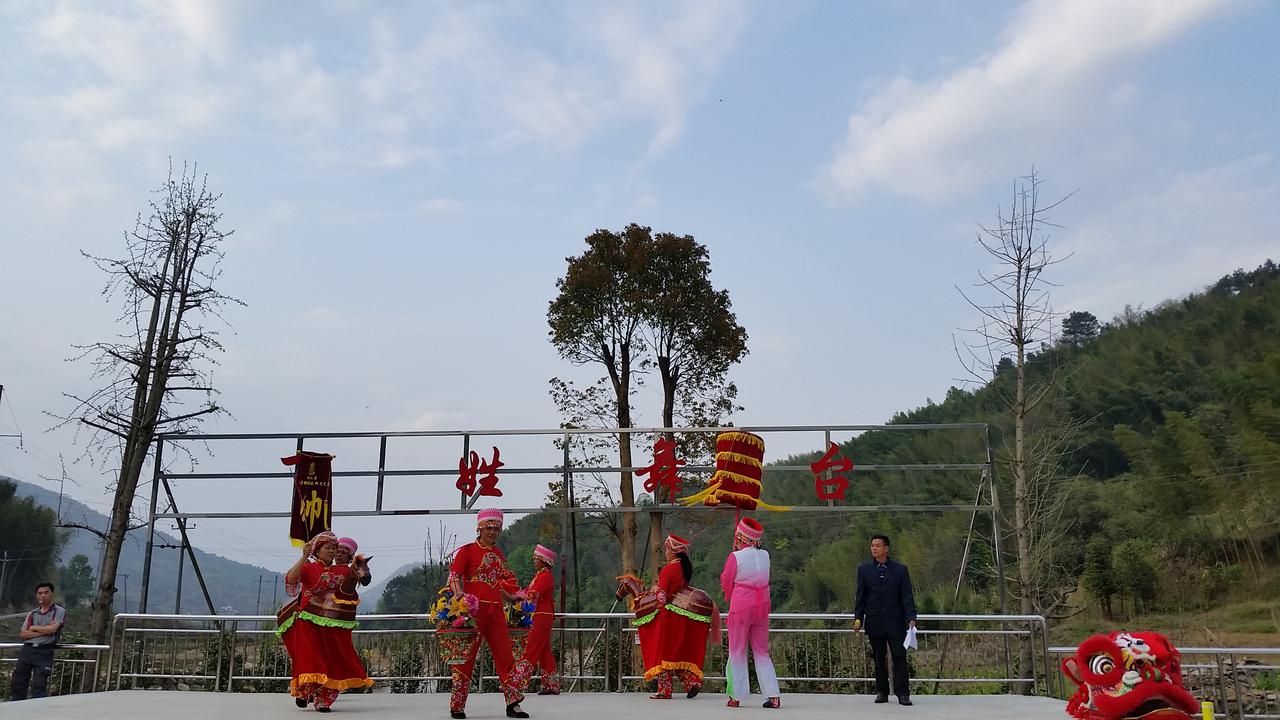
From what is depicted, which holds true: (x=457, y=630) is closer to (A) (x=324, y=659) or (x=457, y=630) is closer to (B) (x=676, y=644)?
(A) (x=324, y=659)

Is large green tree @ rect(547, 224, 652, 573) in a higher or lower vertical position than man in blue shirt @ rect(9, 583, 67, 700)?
higher

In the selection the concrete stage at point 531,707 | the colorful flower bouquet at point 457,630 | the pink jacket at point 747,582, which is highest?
the pink jacket at point 747,582

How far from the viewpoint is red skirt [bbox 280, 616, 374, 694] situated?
6645 millimetres

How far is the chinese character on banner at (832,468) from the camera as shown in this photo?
10.3 metres

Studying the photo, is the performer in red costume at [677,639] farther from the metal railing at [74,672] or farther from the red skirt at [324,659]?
the metal railing at [74,672]

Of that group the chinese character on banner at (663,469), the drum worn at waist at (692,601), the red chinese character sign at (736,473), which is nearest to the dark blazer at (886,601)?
the drum worn at waist at (692,601)

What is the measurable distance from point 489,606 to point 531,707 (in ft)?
3.76

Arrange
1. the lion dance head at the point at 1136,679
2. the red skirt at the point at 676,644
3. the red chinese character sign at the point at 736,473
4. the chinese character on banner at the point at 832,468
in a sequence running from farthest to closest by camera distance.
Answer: the chinese character on banner at the point at 832,468, the red chinese character sign at the point at 736,473, the red skirt at the point at 676,644, the lion dance head at the point at 1136,679

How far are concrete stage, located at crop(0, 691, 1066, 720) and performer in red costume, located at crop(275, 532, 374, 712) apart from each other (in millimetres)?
184

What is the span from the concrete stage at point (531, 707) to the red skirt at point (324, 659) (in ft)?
0.71

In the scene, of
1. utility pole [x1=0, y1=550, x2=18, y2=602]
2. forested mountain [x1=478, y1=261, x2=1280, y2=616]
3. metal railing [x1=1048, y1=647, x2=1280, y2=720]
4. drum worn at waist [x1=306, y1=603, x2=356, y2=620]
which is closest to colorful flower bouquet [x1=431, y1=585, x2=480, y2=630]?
drum worn at waist [x1=306, y1=603, x2=356, y2=620]

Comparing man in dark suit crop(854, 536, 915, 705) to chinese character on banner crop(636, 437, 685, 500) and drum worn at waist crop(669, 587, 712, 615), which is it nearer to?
drum worn at waist crop(669, 587, 712, 615)

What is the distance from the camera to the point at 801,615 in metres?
8.39

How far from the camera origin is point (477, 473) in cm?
1077
